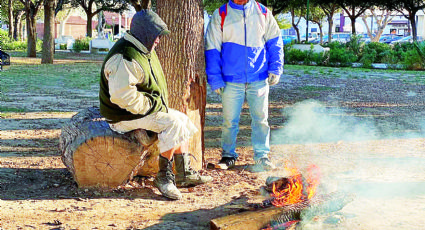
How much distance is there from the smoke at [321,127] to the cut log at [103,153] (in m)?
2.94

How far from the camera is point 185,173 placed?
16.0ft

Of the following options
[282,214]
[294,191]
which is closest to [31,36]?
[294,191]

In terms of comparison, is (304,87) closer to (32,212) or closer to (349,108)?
(349,108)

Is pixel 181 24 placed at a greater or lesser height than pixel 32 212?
greater

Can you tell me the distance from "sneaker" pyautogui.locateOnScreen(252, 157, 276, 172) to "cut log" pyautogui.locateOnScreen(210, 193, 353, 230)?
139 cm

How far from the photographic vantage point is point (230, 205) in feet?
14.3

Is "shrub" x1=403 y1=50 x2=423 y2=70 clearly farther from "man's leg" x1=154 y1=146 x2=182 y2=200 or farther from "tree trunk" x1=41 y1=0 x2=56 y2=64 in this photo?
"man's leg" x1=154 y1=146 x2=182 y2=200

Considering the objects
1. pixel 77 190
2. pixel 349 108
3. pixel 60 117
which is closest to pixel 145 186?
pixel 77 190

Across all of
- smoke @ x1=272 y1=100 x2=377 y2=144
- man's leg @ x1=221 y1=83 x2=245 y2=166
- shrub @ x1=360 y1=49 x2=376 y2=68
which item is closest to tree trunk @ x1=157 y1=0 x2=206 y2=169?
man's leg @ x1=221 y1=83 x2=245 y2=166

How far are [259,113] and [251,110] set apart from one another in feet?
0.35

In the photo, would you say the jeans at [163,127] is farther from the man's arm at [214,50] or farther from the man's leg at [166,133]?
the man's arm at [214,50]

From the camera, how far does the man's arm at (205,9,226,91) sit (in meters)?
5.38

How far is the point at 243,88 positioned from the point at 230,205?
1548mm

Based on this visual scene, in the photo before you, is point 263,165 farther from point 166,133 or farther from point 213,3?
point 213,3
